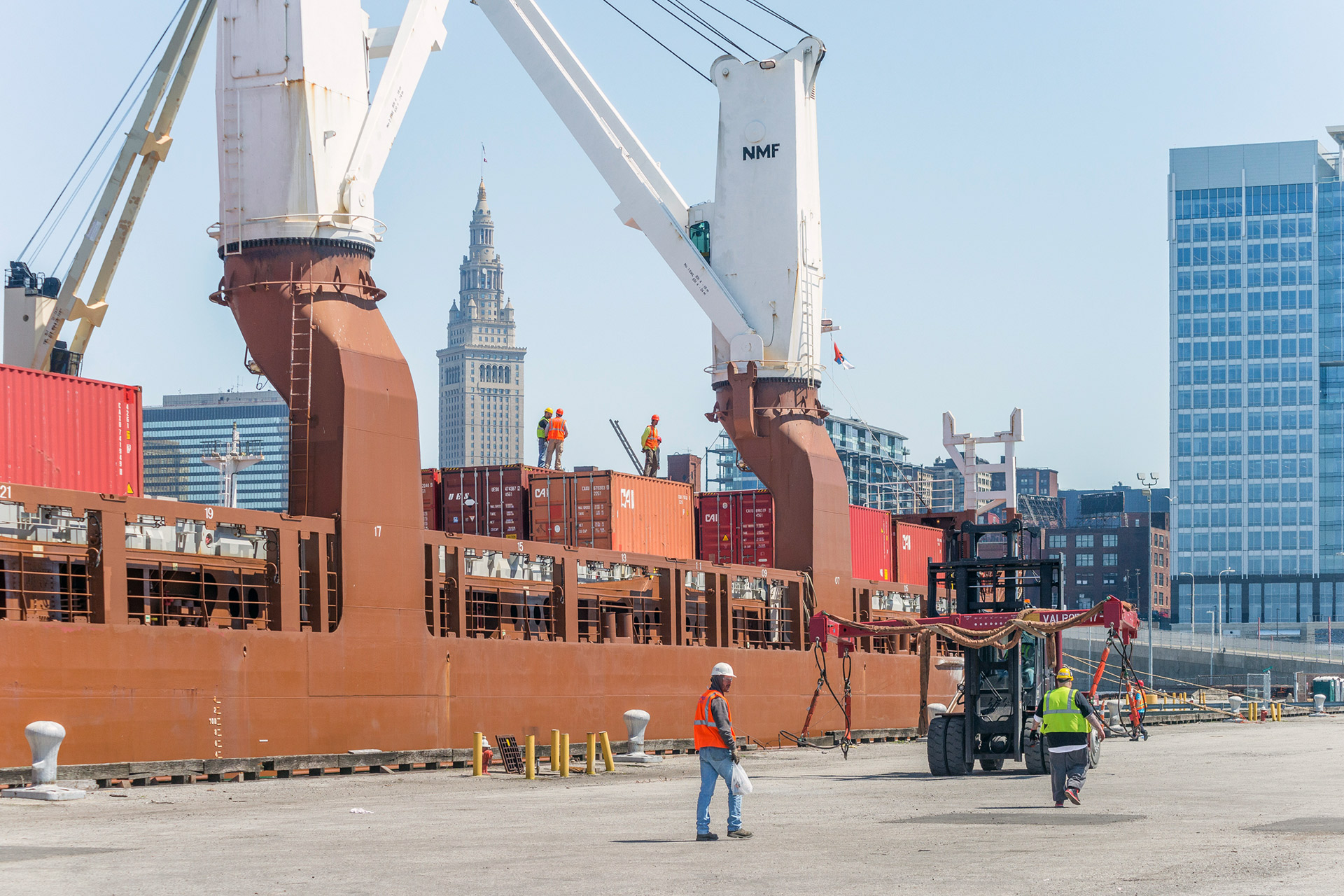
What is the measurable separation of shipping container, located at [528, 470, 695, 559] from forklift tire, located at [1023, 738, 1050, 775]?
52.1 ft

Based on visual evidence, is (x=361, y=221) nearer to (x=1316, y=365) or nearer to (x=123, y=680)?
(x=123, y=680)

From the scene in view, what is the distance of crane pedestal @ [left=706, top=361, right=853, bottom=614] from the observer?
4194 cm

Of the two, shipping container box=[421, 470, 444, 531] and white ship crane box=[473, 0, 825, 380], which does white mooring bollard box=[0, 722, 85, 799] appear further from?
white ship crane box=[473, 0, 825, 380]

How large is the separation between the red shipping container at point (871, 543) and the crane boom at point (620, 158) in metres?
9.63

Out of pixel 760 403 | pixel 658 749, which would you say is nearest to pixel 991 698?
pixel 658 749

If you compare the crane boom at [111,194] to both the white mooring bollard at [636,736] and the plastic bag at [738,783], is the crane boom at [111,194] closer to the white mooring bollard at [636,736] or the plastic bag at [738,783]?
the white mooring bollard at [636,736]

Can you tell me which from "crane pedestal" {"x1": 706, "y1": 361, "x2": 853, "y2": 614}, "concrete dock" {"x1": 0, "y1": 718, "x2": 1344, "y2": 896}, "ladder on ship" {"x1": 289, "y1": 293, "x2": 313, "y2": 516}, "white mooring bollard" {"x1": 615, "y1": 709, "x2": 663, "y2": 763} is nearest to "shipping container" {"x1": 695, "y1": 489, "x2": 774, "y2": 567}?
"crane pedestal" {"x1": 706, "y1": 361, "x2": 853, "y2": 614}

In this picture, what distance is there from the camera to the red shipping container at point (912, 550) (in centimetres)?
5334

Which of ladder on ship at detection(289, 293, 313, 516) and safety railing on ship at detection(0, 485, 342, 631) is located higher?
ladder on ship at detection(289, 293, 313, 516)

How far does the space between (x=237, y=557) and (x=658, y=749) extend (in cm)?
1171

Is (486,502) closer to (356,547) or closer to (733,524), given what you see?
(733,524)

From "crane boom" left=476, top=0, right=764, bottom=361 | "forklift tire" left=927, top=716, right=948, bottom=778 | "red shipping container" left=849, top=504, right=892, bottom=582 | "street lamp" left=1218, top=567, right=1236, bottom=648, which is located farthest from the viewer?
"street lamp" left=1218, top=567, right=1236, bottom=648

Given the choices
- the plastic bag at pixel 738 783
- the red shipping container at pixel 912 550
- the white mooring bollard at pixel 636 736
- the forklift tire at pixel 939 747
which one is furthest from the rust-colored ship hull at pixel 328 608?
the red shipping container at pixel 912 550

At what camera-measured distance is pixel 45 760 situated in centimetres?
2039
